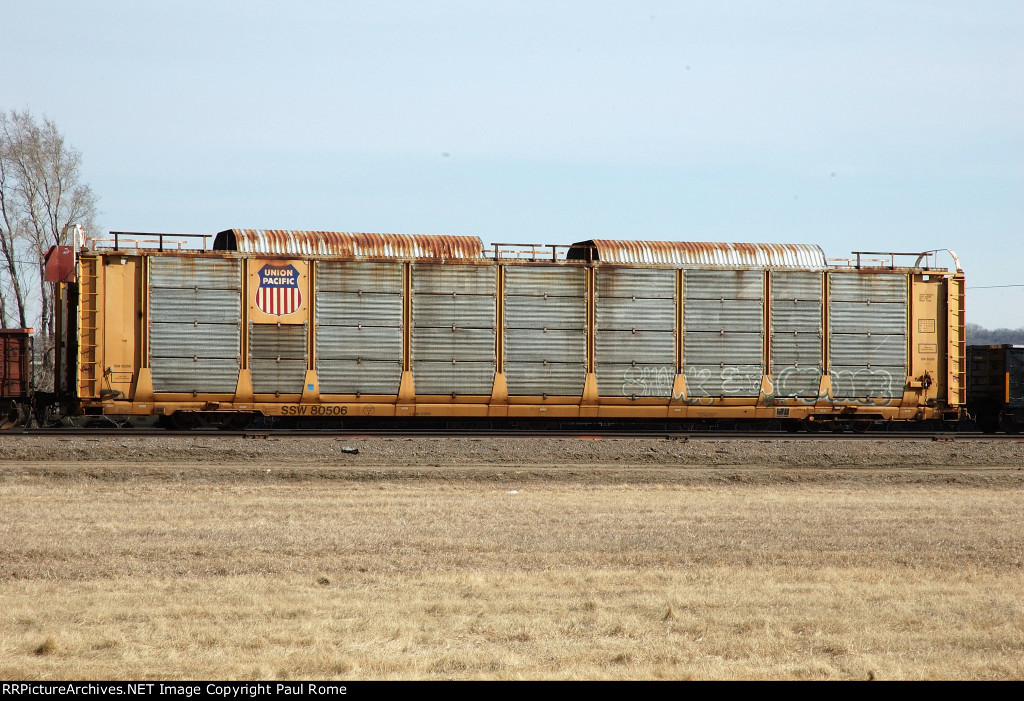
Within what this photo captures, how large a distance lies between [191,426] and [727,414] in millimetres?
12369

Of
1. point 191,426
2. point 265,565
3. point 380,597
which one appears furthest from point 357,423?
point 380,597

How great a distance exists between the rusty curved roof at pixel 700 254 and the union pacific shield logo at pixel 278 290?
6545 mm

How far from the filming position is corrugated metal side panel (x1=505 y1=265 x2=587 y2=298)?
71.4ft

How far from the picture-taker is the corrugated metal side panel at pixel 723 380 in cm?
2238

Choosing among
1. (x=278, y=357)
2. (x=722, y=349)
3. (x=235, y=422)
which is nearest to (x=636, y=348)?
(x=722, y=349)

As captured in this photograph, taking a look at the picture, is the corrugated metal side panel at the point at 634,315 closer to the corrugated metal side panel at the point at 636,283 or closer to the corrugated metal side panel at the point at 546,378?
the corrugated metal side panel at the point at 636,283

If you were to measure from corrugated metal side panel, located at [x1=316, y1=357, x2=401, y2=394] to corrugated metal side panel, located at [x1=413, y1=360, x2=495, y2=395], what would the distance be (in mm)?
531

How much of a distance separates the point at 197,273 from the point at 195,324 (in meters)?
1.13

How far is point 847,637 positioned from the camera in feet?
25.1

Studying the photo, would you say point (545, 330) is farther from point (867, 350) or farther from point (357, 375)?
point (867, 350)

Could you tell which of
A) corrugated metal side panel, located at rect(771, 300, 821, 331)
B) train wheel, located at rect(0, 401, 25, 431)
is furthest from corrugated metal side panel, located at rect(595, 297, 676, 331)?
train wheel, located at rect(0, 401, 25, 431)

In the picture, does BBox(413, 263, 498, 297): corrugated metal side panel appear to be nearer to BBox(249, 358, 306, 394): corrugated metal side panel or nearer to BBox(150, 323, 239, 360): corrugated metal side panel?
BBox(249, 358, 306, 394): corrugated metal side panel

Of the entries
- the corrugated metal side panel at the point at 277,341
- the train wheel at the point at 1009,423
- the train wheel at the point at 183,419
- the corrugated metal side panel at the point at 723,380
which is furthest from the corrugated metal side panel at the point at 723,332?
the train wheel at the point at 183,419

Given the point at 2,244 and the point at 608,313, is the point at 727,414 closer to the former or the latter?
the point at 608,313
